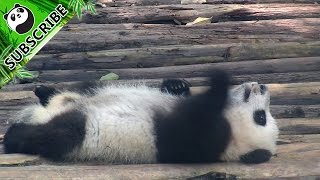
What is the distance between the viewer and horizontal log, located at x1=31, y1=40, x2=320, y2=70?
5070 millimetres

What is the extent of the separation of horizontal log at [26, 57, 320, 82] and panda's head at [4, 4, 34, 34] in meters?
0.74

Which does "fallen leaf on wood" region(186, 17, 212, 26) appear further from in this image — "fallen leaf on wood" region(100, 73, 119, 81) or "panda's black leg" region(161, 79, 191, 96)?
"panda's black leg" region(161, 79, 191, 96)

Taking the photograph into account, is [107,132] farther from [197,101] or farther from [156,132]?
[197,101]

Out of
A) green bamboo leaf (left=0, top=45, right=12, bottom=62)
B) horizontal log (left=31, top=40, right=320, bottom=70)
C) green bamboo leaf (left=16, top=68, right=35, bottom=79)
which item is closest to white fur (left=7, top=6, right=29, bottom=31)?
green bamboo leaf (left=0, top=45, right=12, bottom=62)

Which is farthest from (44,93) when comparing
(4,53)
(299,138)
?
(299,138)


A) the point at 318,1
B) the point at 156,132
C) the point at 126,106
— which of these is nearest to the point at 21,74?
the point at 126,106

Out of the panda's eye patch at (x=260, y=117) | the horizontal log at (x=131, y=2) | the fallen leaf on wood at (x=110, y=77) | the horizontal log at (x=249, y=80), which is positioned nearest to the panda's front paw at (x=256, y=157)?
the panda's eye patch at (x=260, y=117)

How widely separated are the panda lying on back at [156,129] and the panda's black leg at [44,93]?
0.34 feet

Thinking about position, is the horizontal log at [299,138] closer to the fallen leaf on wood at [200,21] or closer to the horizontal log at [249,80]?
the horizontal log at [249,80]

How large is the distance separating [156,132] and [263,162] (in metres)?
0.63

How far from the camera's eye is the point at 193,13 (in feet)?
19.9

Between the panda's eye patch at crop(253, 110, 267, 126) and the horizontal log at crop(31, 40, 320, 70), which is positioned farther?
the horizontal log at crop(31, 40, 320, 70)

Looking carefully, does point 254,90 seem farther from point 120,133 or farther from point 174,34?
point 174,34
